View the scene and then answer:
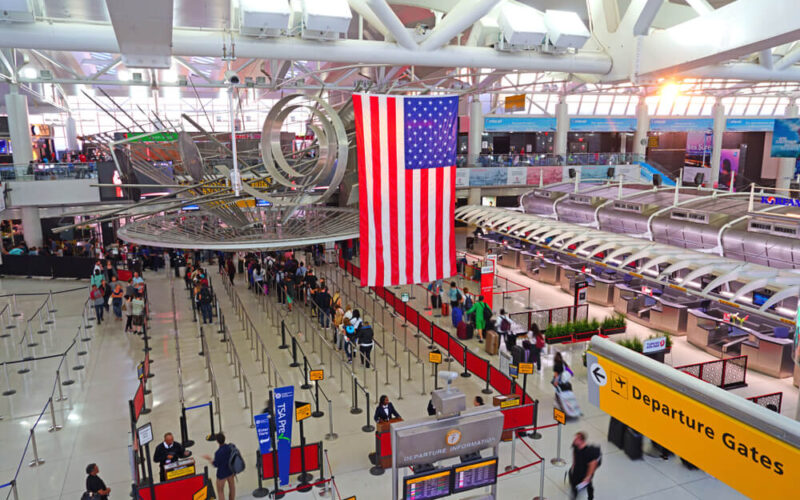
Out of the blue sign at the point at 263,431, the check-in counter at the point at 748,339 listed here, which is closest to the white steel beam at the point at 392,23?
the blue sign at the point at 263,431

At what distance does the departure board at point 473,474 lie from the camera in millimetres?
6762

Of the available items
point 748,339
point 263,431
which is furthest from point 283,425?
point 748,339

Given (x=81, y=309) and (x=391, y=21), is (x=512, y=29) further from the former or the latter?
(x=81, y=309)

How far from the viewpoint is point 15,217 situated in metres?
31.7

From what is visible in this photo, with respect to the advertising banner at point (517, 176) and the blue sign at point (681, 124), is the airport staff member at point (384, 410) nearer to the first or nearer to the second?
the advertising banner at point (517, 176)

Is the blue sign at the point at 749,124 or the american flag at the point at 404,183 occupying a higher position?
the blue sign at the point at 749,124

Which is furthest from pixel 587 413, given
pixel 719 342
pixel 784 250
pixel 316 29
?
pixel 316 29

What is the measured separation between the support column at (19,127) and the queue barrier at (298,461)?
22100mm

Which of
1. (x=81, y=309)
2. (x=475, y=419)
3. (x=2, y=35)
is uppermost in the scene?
(x=2, y=35)

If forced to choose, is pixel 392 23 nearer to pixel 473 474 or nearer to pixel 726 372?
pixel 473 474

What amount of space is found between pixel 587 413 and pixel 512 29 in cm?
988

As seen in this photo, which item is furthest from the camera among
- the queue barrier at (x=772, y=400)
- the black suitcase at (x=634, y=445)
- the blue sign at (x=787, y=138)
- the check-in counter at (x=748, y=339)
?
the blue sign at (x=787, y=138)

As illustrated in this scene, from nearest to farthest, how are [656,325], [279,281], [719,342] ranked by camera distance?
[719,342] < [656,325] < [279,281]

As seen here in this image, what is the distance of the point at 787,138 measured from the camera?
99.6ft
